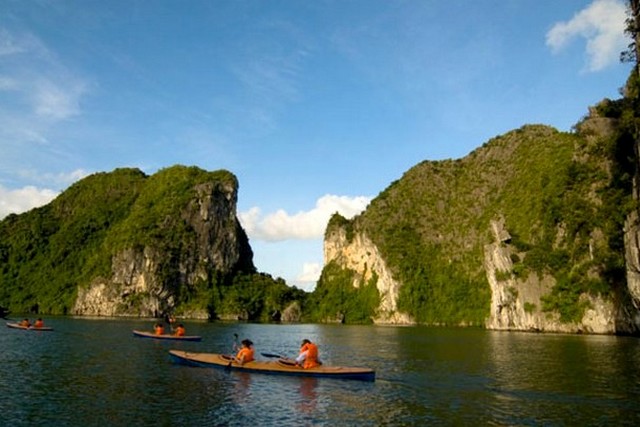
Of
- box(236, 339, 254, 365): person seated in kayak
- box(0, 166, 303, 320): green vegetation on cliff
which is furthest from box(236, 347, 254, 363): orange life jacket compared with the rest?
box(0, 166, 303, 320): green vegetation on cliff

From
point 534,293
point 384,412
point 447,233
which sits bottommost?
point 384,412

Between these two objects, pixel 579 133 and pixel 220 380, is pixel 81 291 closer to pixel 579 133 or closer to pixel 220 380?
pixel 579 133

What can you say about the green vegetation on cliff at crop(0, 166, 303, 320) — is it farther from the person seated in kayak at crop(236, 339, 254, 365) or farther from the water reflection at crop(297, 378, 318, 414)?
the water reflection at crop(297, 378, 318, 414)

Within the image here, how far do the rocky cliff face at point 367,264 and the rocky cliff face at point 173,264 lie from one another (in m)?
26.1

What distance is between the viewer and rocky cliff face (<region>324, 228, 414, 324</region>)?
134 metres

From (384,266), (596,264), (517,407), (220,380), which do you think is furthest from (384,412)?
(384,266)

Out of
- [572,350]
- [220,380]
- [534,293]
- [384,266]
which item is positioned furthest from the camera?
[384,266]

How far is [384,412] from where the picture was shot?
821 inches

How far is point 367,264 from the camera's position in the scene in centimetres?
14800

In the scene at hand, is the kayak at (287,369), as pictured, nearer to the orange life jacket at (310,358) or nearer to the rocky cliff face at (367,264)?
the orange life jacket at (310,358)

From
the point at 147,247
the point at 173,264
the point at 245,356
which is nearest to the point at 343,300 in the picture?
the point at 173,264

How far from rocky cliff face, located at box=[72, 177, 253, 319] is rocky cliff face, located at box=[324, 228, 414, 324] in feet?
85.6

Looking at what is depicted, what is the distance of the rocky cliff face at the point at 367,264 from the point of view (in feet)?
441

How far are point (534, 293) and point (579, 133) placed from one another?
25714mm
